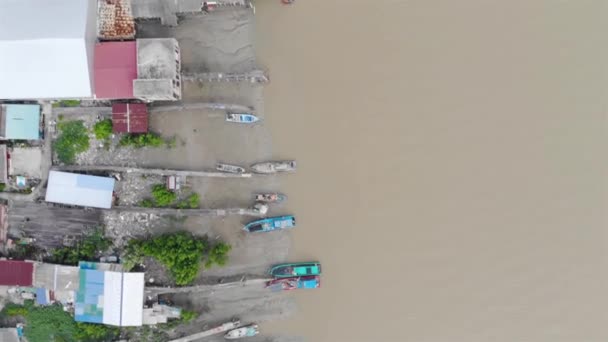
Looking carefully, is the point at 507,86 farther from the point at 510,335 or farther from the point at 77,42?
the point at 77,42

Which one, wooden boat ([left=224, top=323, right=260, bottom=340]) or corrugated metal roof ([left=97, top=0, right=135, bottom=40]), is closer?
corrugated metal roof ([left=97, top=0, right=135, bottom=40])

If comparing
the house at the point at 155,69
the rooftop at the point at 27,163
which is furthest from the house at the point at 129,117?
the rooftop at the point at 27,163

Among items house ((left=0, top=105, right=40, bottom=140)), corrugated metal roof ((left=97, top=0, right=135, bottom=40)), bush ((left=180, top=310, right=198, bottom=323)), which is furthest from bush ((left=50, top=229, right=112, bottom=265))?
corrugated metal roof ((left=97, top=0, right=135, bottom=40))

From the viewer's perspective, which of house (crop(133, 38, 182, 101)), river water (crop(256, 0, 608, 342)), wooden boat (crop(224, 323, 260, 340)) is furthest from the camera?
river water (crop(256, 0, 608, 342))

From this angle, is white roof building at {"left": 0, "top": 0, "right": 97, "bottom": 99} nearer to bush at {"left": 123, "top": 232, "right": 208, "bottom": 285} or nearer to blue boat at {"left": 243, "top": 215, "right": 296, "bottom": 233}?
bush at {"left": 123, "top": 232, "right": 208, "bottom": 285}

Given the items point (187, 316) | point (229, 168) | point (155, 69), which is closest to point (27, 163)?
point (155, 69)

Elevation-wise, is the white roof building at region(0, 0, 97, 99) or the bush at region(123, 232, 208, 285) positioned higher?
the white roof building at region(0, 0, 97, 99)
